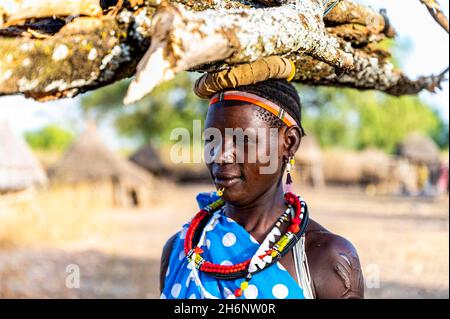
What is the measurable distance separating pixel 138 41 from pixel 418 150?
24234 mm

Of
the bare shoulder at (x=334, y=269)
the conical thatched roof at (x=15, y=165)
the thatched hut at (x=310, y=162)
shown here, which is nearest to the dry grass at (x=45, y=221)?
the conical thatched roof at (x=15, y=165)

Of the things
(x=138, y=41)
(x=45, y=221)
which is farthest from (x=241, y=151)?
(x=45, y=221)

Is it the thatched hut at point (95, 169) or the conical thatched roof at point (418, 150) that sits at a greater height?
the thatched hut at point (95, 169)

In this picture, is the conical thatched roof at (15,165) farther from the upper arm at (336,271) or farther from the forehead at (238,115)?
the upper arm at (336,271)

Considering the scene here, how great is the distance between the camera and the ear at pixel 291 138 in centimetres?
209

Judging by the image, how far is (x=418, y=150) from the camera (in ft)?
79.2

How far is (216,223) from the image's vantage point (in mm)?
2172

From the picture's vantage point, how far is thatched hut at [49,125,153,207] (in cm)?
1669

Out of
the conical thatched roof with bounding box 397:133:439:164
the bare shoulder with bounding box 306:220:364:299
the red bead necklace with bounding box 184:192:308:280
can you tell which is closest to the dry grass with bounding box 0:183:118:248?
the red bead necklace with bounding box 184:192:308:280

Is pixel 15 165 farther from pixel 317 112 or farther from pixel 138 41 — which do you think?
pixel 317 112

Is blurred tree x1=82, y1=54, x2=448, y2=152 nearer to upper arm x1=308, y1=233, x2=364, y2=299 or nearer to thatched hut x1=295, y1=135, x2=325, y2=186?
thatched hut x1=295, y1=135, x2=325, y2=186

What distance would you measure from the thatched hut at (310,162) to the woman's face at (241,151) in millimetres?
23439

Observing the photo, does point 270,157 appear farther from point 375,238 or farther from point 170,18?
point 375,238
